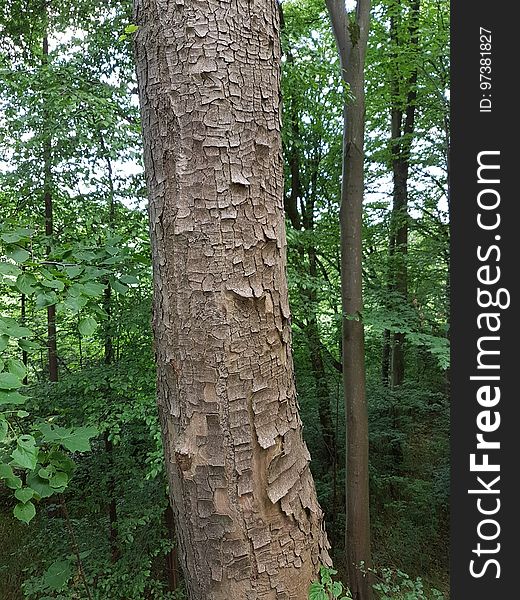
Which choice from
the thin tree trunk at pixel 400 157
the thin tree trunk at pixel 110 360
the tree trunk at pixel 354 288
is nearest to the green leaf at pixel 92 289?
the thin tree trunk at pixel 110 360

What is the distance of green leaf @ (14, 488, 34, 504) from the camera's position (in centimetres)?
125

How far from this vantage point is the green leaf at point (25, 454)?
115 cm

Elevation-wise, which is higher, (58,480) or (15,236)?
(15,236)

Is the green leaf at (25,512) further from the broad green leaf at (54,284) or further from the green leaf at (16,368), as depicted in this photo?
the broad green leaf at (54,284)

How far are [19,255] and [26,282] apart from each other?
85mm

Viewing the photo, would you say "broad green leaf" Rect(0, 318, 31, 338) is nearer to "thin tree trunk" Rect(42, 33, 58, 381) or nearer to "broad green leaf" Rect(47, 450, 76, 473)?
"broad green leaf" Rect(47, 450, 76, 473)

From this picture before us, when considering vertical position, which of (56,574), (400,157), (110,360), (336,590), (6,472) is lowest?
(56,574)

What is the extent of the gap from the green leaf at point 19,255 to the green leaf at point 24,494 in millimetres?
600

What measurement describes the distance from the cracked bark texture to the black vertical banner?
0.84m

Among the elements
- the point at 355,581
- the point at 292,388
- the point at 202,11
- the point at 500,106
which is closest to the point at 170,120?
the point at 202,11

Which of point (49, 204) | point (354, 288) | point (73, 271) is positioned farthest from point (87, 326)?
point (354, 288)

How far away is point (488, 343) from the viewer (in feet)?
5.18

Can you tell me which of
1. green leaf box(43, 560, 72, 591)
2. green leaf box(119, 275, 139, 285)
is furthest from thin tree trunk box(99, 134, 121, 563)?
green leaf box(119, 275, 139, 285)

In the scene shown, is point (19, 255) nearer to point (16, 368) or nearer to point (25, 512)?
point (16, 368)
